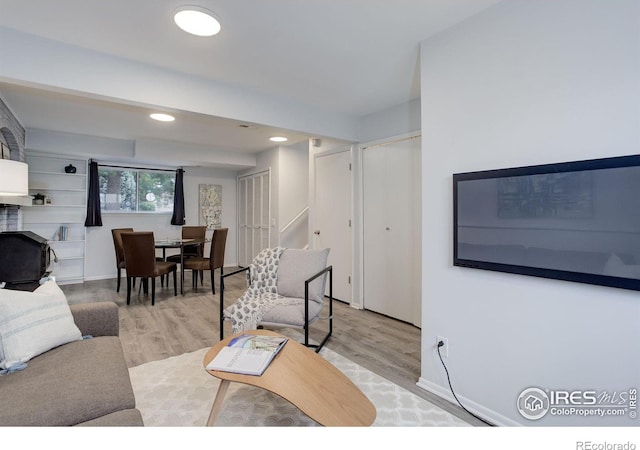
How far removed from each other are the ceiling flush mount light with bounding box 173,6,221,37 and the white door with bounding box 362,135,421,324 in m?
2.15

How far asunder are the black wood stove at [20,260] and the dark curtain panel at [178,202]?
10.9 feet

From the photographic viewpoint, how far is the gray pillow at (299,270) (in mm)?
2908

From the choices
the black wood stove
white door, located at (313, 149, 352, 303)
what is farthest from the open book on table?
white door, located at (313, 149, 352, 303)

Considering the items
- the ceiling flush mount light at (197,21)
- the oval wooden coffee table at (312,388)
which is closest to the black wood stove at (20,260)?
the oval wooden coffee table at (312,388)

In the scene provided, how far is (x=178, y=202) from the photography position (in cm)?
626

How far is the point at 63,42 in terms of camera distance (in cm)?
217

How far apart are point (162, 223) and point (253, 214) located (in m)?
1.80

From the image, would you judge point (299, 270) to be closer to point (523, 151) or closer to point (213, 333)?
point (213, 333)

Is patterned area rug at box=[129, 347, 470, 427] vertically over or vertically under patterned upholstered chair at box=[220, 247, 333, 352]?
under

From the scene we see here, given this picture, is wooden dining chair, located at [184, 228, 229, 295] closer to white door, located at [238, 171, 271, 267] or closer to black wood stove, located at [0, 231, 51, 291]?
white door, located at [238, 171, 271, 267]

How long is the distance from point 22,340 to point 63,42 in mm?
1940

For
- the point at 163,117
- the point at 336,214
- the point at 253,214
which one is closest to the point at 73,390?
the point at 163,117

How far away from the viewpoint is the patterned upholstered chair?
2523 mm

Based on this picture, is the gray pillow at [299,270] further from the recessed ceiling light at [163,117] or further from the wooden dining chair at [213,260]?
the recessed ceiling light at [163,117]
